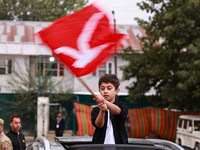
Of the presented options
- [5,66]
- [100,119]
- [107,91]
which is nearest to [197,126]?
[107,91]

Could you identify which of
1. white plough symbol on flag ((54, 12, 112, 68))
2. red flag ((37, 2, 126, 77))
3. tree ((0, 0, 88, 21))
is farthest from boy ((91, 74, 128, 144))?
tree ((0, 0, 88, 21))

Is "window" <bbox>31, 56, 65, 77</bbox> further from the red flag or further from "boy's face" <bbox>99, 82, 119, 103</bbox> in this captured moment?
"boy's face" <bbox>99, 82, 119, 103</bbox>

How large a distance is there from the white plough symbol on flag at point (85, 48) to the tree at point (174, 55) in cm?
1188

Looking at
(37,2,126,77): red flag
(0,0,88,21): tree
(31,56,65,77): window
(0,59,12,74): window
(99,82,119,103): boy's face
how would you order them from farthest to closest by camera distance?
(0,0,88,21): tree
(31,56,65,77): window
(0,59,12,74): window
(37,2,126,77): red flag
(99,82,119,103): boy's face

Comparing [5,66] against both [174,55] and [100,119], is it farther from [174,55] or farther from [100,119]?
[100,119]

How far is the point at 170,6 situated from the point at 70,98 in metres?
11.2

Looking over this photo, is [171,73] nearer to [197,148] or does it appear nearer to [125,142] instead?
[197,148]

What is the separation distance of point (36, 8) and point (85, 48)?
48.0 meters

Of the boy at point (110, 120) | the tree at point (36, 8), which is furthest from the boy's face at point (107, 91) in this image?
the tree at point (36, 8)

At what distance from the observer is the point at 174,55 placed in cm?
1975

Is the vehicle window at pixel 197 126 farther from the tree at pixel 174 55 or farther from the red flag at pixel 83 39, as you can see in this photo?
the red flag at pixel 83 39

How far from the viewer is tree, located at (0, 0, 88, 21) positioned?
167 feet

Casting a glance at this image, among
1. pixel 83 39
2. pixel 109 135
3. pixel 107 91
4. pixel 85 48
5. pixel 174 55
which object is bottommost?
pixel 109 135

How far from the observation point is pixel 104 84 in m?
4.23
